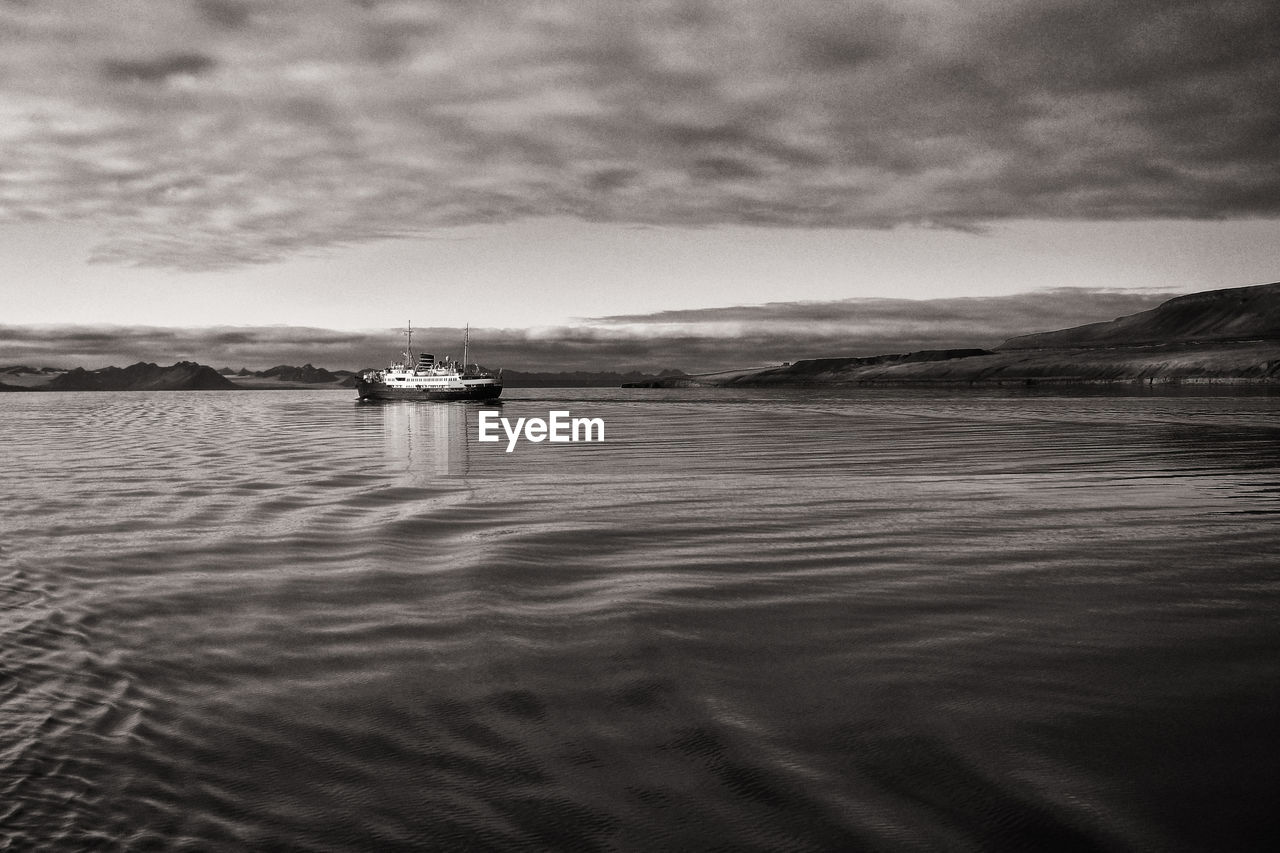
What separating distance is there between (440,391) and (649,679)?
124 m

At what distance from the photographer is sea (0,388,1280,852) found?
4.56 meters

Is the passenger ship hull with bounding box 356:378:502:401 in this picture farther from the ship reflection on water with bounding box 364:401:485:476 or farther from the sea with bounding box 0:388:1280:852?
the sea with bounding box 0:388:1280:852

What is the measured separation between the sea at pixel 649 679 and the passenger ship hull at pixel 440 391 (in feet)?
367

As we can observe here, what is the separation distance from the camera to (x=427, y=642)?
25.3ft

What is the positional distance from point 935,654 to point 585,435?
3651cm

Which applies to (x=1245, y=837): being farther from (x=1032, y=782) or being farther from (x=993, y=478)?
(x=993, y=478)

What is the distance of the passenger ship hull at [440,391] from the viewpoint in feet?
416

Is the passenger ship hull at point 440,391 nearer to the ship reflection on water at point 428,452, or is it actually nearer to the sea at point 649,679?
the ship reflection on water at point 428,452

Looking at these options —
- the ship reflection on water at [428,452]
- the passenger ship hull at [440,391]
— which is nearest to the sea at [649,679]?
the ship reflection on water at [428,452]

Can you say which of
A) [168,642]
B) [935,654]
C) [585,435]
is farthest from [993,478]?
[585,435]

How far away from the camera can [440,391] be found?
127 m

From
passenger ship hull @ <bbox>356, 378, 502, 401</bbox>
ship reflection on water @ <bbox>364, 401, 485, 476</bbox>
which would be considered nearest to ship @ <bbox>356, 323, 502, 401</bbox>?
passenger ship hull @ <bbox>356, 378, 502, 401</bbox>

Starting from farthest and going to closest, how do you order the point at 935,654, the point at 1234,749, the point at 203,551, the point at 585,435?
1. the point at 585,435
2. the point at 203,551
3. the point at 935,654
4. the point at 1234,749

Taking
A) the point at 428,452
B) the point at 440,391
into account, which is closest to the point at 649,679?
the point at 428,452
